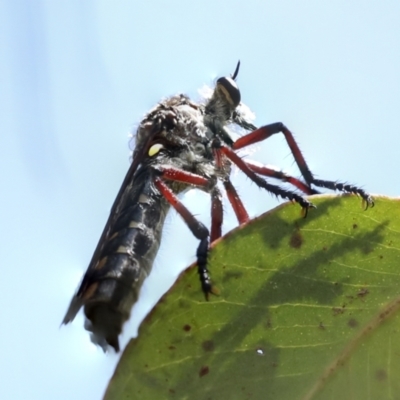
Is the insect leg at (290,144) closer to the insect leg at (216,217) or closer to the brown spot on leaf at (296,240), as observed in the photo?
the insect leg at (216,217)

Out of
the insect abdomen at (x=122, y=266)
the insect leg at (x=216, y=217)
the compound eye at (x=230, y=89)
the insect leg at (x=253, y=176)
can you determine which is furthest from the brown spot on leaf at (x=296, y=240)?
the compound eye at (x=230, y=89)

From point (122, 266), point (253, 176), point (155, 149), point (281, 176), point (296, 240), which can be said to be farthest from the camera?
point (155, 149)

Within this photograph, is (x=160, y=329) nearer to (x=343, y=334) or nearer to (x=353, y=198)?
(x=343, y=334)

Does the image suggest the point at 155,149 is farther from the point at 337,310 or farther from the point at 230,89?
the point at 337,310

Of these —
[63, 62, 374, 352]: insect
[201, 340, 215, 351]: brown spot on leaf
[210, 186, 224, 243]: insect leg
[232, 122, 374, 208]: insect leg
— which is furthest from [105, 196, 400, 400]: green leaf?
[210, 186, 224, 243]: insect leg

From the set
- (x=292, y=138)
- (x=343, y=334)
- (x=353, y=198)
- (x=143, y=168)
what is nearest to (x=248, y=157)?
(x=292, y=138)

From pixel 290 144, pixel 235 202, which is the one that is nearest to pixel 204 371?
pixel 235 202

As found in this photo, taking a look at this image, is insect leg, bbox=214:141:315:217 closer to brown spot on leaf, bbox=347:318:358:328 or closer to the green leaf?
the green leaf
